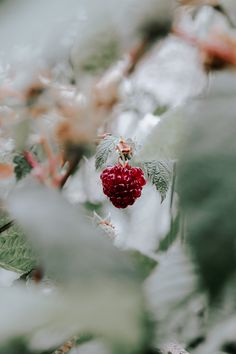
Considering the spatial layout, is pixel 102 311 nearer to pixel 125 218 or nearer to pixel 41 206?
pixel 41 206

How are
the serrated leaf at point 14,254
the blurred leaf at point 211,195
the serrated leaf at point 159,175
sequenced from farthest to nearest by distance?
the serrated leaf at point 159,175 → the serrated leaf at point 14,254 → the blurred leaf at point 211,195

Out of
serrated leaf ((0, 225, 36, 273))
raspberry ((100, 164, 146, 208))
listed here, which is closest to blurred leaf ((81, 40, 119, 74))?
serrated leaf ((0, 225, 36, 273))

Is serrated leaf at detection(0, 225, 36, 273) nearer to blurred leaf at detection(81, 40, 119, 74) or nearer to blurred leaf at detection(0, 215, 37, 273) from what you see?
blurred leaf at detection(0, 215, 37, 273)

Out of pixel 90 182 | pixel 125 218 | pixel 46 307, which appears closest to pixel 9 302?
pixel 46 307

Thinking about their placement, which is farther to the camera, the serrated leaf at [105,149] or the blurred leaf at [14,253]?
the serrated leaf at [105,149]

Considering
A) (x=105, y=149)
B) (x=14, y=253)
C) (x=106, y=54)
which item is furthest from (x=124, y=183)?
(x=106, y=54)

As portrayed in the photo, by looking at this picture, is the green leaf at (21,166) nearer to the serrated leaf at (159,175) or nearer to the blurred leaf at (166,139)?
the serrated leaf at (159,175)

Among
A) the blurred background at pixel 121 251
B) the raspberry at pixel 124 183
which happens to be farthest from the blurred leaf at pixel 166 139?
the raspberry at pixel 124 183

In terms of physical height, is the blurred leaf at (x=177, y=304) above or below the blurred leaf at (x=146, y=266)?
below
